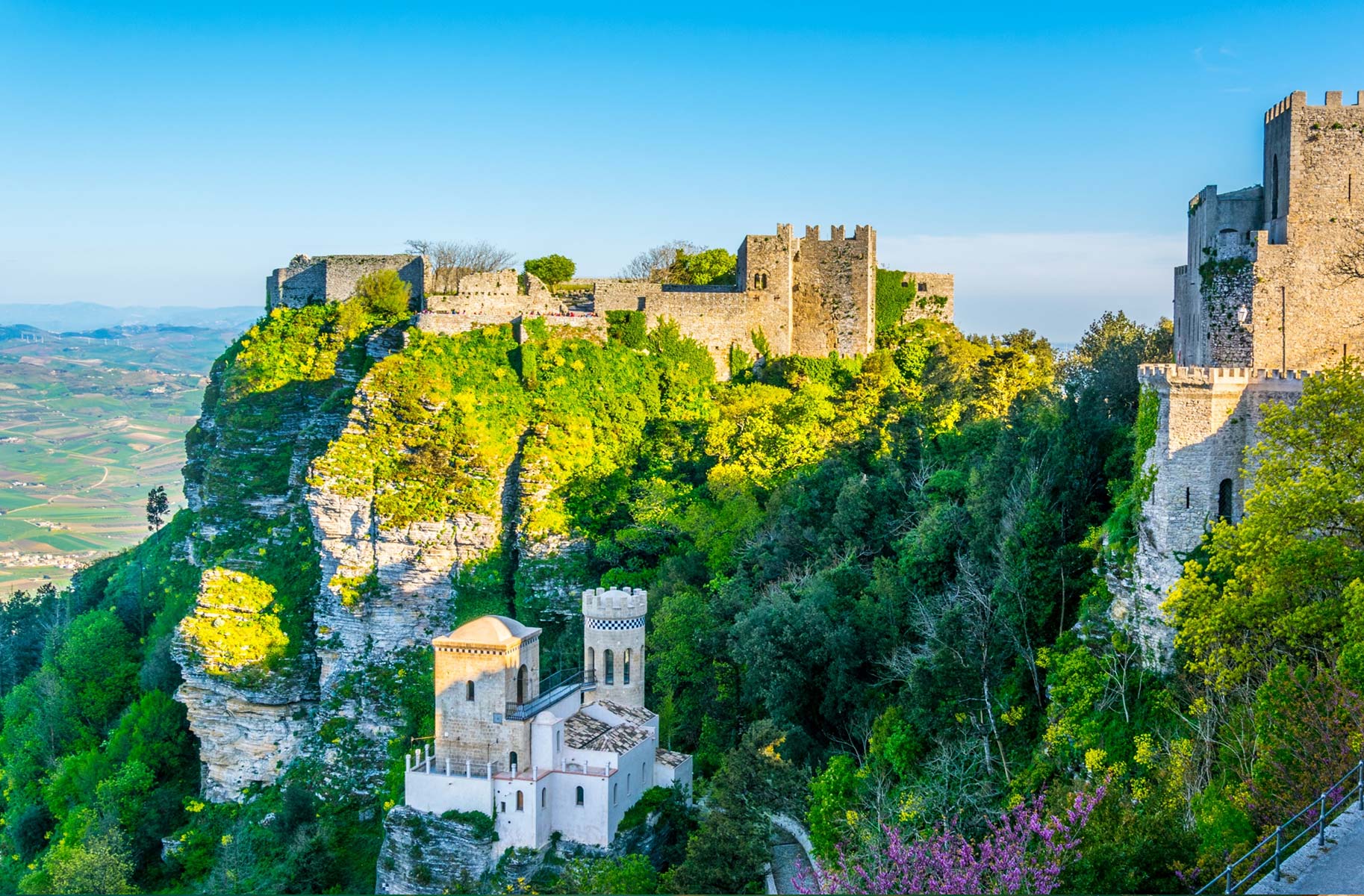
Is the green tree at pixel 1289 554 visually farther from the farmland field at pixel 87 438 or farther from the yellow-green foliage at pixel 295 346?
the farmland field at pixel 87 438

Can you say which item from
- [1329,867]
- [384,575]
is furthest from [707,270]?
[1329,867]

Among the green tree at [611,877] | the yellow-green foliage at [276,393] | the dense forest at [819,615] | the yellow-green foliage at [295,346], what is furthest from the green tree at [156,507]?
the green tree at [611,877]

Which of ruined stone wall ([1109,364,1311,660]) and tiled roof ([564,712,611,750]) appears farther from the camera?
Result: tiled roof ([564,712,611,750])

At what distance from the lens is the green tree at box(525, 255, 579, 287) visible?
4884cm

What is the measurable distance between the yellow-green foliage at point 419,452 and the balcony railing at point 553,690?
6.48 metres

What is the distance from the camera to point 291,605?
40.6 metres

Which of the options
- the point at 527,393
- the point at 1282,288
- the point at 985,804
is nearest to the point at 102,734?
the point at 527,393

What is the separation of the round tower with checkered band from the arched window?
621 inches

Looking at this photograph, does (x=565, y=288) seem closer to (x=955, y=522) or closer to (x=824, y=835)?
(x=955, y=522)

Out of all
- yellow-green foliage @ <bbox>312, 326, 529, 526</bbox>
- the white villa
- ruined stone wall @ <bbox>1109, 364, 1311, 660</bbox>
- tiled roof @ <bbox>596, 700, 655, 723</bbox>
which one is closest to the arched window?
Result: ruined stone wall @ <bbox>1109, 364, 1311, 660</bbox>

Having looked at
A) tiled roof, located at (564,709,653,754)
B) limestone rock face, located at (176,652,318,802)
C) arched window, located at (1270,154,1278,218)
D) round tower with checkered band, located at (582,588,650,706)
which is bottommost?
limestone rock face, located at (176,652,318,802)

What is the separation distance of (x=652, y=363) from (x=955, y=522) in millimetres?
15328

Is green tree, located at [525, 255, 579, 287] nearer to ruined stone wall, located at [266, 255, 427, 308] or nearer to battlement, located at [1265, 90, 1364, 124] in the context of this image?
ruined stone wall, located at [266, 255, 427, 308]

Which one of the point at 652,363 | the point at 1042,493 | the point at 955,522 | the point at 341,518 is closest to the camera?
the point at 1042,493
